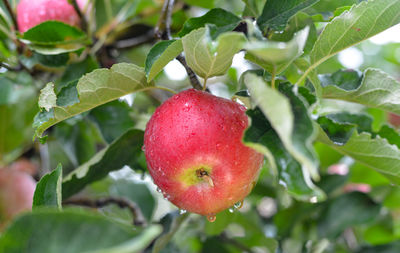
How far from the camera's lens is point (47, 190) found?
0.58 m

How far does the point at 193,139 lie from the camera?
1.90 feet

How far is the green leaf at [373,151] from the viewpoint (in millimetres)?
614

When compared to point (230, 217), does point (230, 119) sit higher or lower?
higher

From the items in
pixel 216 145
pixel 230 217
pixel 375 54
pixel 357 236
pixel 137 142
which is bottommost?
pixel 357 236

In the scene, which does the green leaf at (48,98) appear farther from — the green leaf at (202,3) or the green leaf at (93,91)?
the green leaf at (202,3)

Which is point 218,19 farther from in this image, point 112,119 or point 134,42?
point 134,42

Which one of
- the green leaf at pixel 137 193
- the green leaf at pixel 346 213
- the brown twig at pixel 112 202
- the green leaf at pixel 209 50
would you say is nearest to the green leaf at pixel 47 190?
the green leaf at pixel 209 50

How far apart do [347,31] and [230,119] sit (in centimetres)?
22

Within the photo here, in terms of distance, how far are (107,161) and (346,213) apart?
2.12ft

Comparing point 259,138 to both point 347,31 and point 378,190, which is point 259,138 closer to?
point 347,31

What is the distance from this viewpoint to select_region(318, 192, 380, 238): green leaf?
1.08 meters

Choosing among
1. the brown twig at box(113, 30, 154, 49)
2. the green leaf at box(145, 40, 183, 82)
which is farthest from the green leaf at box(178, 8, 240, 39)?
the brown twig at box(113, 30, 154, 49)

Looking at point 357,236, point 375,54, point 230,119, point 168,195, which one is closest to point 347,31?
point 230,119

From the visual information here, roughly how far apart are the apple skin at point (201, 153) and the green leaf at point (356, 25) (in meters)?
0.16
